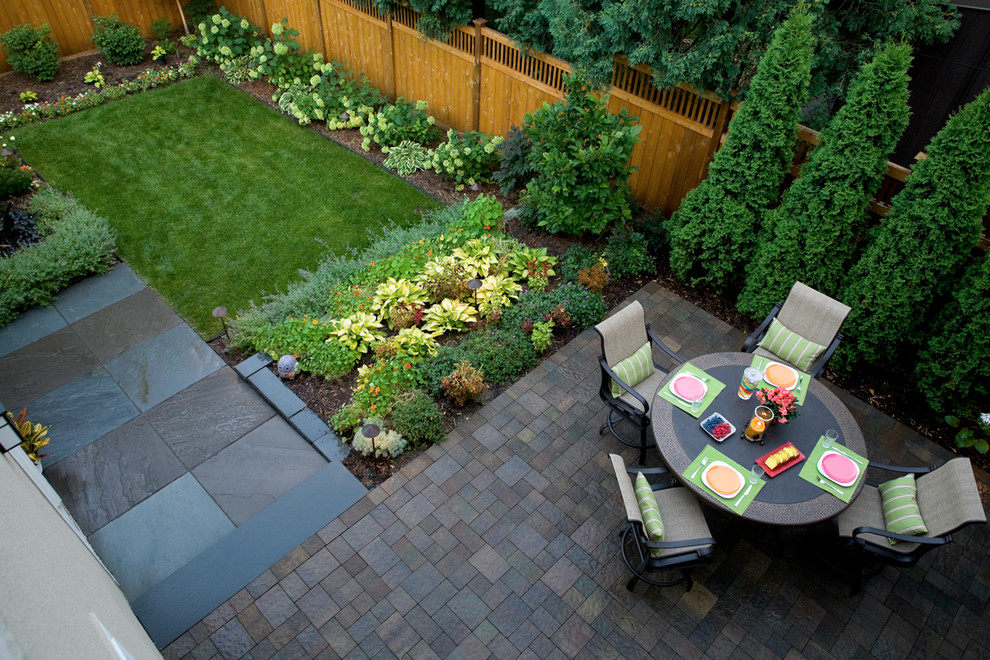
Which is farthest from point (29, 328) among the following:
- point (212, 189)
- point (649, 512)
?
point (649, 512)

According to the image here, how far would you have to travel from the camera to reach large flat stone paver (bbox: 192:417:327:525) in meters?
5.20

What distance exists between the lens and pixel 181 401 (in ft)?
19.7

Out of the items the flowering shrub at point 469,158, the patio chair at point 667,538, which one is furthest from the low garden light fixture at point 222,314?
the patio chair at point 667,538

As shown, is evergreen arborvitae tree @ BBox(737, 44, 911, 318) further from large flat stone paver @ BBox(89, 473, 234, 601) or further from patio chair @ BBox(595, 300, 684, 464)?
large flat stone paver @ BBox(89, 473, 234, 601)

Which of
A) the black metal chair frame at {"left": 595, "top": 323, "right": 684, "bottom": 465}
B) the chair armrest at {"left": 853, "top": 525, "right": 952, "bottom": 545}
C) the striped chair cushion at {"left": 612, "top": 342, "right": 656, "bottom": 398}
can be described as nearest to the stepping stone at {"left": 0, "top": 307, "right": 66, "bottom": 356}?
the black metal chair frame at {"left": 595, "top": 323, "right": 684, "bottom": 465}

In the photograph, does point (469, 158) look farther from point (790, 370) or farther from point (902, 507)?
point (902, 507)

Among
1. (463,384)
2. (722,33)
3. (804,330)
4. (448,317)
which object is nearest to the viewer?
(804,330)

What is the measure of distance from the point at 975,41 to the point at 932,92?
2.25 feet

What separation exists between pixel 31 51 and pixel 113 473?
9.36 m

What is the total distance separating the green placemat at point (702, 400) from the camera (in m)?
4.80

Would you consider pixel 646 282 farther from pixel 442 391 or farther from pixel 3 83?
pixel 3 83

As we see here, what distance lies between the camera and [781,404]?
4.47 metres

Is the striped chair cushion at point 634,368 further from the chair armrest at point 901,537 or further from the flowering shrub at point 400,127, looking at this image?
the flowering shrub at point 400,127

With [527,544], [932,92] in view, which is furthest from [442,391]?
[932,92]
